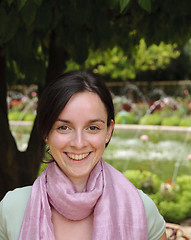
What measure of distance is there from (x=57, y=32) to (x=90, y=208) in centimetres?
177

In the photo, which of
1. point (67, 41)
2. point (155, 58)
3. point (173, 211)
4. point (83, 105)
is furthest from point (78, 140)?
point (155, 58)

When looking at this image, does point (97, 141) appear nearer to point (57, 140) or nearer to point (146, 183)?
point (57, 140)

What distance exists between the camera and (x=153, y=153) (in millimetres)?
9320

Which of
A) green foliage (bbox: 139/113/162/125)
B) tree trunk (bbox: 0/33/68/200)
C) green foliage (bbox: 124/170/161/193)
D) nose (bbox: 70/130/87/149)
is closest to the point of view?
nose (bbox: 70/130/87/149)

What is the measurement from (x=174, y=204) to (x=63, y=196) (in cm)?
367

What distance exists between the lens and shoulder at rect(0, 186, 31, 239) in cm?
160

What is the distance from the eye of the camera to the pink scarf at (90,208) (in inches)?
60.5

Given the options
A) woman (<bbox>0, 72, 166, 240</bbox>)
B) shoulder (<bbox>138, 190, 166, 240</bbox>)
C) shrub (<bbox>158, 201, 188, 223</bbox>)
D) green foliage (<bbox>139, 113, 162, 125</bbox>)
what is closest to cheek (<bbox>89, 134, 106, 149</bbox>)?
woman (<bbox>0, 72, 166, 240</bbox>)

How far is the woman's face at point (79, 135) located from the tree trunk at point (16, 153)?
174 centimetres

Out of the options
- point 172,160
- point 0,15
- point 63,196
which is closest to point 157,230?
point 63,196

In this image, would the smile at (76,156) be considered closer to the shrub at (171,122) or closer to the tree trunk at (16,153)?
the tree trunk at (16,153)

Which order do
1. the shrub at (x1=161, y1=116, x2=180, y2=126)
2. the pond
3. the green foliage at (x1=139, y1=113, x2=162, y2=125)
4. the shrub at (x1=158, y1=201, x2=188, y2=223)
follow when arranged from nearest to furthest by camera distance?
the shrub at (x1=158, y1=201, x2=188, y2=223) < the pond < the shrub at (x1=161, y1=116, x2=180, y2=126) < the green foliage at (x1=139, y1=113, x2=162, y2=125)

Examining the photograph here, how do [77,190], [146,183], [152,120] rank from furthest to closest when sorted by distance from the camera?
1. [152,120]
2. [146,183]
3. [77,190]

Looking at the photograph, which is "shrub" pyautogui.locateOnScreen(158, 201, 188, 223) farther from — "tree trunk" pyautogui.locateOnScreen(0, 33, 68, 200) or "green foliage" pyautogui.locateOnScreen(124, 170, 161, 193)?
"tree trunk" pyautogui.locateOnScreen(0, 33, 68, 200)
